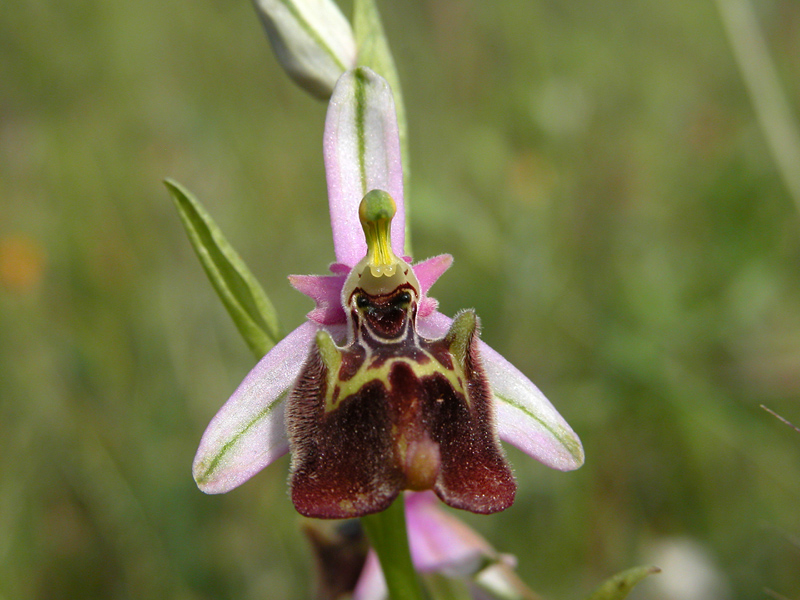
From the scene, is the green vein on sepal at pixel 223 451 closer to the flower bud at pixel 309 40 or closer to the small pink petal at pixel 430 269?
the small pink petal at pixel 430 269

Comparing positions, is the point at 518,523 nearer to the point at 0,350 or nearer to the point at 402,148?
the point at 402,148

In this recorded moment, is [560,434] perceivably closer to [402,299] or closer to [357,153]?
[402,299]

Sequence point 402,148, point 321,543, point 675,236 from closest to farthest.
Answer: point 402,148 < point 321,543 < point 675,236

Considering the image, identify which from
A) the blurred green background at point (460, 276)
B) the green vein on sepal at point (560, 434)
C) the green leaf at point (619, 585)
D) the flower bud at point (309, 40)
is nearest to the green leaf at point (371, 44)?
the flower bud at point (309, 40)

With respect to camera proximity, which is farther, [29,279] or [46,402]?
[29,279]

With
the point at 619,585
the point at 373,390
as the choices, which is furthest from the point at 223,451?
the point at 619,585

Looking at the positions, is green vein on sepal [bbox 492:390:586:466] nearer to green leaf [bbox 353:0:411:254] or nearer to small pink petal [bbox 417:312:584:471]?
small pink petal [bbox 417:312:584:471]

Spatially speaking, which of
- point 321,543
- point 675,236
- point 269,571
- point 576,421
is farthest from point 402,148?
point 675,236
